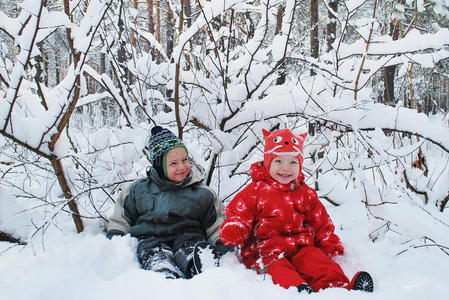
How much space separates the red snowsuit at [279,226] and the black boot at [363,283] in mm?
289

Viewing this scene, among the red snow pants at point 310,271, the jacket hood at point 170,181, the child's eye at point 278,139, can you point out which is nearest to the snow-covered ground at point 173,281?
the red snow pants at point 310,271

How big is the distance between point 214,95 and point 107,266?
1.55 metres

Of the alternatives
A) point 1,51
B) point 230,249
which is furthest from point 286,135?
point 1,51

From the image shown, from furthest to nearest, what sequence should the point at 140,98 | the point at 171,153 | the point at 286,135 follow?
the point at 140,98, the point at 171,153, the point at 286,135

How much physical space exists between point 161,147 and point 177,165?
0.59 ft

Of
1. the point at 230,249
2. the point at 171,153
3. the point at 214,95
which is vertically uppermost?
the point at 214,95

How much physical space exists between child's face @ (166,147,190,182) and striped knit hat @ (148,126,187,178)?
0.10ft

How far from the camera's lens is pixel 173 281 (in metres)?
1.28

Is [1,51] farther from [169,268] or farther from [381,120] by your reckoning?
[381,120]

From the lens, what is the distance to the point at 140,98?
2.50m

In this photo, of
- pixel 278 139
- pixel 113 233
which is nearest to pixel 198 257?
pixel 113 233

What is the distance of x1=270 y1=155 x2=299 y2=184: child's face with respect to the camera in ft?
6.58

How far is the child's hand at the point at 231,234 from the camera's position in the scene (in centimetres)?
180

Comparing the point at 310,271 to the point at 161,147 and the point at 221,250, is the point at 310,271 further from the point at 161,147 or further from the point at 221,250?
the point at 161,147
